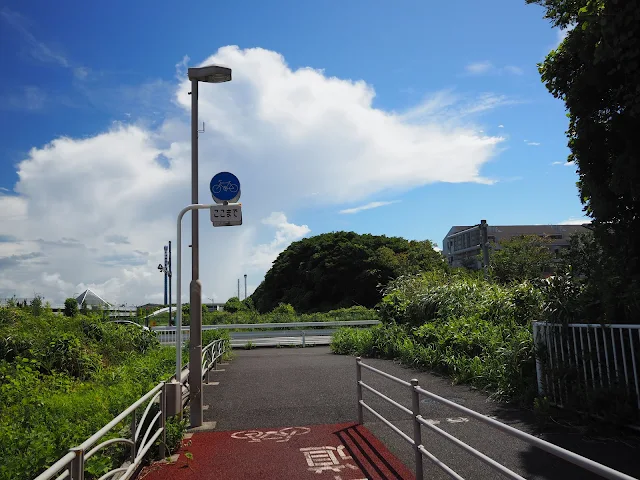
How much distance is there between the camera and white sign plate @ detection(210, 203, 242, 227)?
23.8 feet

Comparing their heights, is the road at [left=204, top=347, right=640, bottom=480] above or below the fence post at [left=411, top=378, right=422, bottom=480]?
below

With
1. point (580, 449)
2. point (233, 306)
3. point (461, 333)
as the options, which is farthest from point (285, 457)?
point (233, 306)

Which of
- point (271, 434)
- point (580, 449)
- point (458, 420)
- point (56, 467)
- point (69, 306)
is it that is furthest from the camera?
point (69, 306)

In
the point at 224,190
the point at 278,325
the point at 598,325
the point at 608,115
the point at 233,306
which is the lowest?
the point at 278,325

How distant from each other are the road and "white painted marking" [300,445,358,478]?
23.2 inches

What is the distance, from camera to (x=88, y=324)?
46.5 ft

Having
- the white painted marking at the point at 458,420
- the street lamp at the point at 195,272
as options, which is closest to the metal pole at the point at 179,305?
the street lamp at the point at 195,272

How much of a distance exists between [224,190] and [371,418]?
392 cm

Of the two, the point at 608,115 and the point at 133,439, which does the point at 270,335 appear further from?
the point at 133,439

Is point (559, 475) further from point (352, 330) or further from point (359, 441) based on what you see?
point (352, 330)

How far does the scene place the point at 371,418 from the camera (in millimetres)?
7301

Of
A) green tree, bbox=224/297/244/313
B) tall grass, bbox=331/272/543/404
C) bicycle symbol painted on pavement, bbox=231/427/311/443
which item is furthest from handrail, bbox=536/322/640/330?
green tree, bbox=224/297/244/313

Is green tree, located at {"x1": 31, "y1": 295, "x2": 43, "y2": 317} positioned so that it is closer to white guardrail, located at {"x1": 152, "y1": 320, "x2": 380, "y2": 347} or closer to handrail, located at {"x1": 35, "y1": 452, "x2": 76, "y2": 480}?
white guardrail, located at {"x1": 152, "y1": 320, "x2": 380, "y2": 347}

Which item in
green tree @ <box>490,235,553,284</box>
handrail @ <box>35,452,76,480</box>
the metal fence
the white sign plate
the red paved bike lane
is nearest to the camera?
handrail @ <box>35,452,76,480</box>
